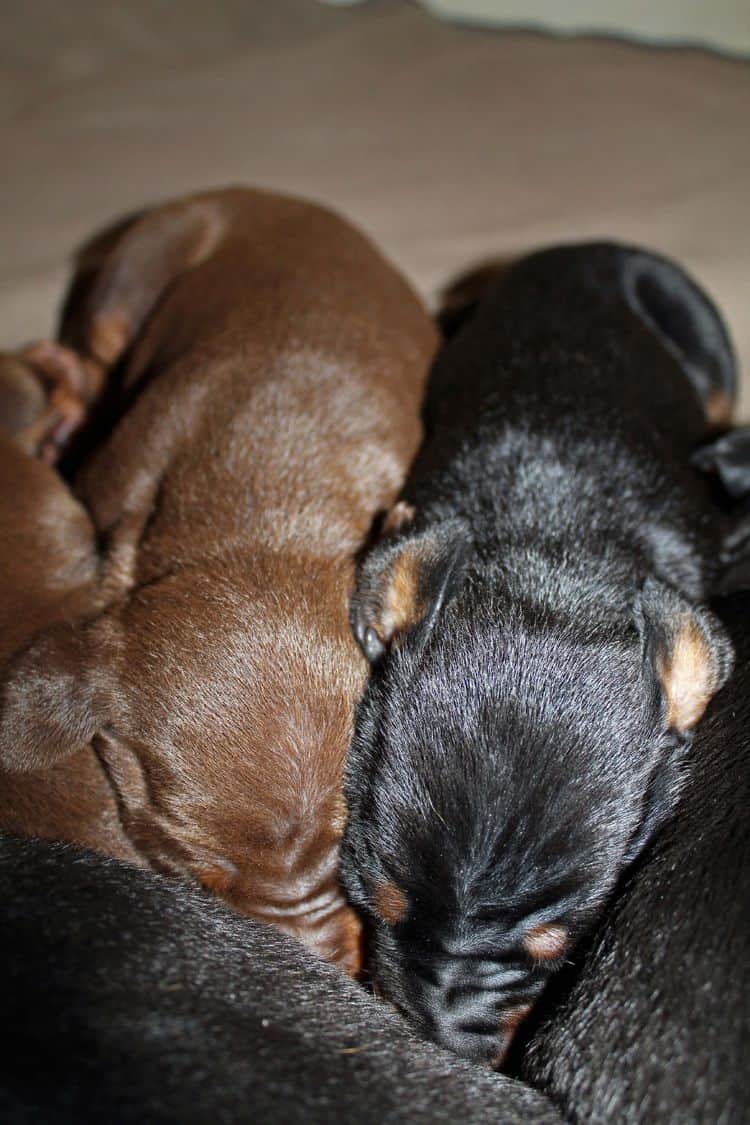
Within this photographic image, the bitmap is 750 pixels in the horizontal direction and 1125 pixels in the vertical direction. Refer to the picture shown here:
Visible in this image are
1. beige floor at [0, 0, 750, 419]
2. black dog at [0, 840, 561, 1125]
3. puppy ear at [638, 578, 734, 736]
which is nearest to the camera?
black dog at [0, 840, 561, 1125]

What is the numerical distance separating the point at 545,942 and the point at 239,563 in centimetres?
101

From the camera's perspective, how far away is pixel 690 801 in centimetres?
194

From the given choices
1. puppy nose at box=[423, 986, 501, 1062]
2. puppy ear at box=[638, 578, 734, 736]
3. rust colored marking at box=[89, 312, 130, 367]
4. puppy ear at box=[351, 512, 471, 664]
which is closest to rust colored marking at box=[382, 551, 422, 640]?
puppy ear at box=[351, 512, 471, 664]

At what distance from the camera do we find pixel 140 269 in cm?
371

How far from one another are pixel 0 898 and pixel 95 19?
4.33m

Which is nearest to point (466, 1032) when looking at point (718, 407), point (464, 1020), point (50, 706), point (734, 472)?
point (464, 1020)

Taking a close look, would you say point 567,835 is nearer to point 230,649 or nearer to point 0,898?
point 230,649

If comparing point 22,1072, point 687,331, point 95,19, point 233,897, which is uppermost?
point 95,19

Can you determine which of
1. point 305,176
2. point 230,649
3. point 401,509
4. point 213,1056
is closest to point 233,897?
point 230,649

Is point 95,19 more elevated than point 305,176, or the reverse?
point 95,19

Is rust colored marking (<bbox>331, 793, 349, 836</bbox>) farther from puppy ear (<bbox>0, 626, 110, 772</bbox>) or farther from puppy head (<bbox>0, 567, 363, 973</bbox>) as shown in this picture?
puppy ear (<bbox>0, 626, 110, 772</bbox>)

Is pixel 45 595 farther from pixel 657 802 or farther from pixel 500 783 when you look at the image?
pixel 657 802

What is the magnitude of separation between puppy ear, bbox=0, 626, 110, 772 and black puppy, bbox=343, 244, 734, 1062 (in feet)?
1.86

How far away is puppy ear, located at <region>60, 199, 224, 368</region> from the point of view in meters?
3.66
